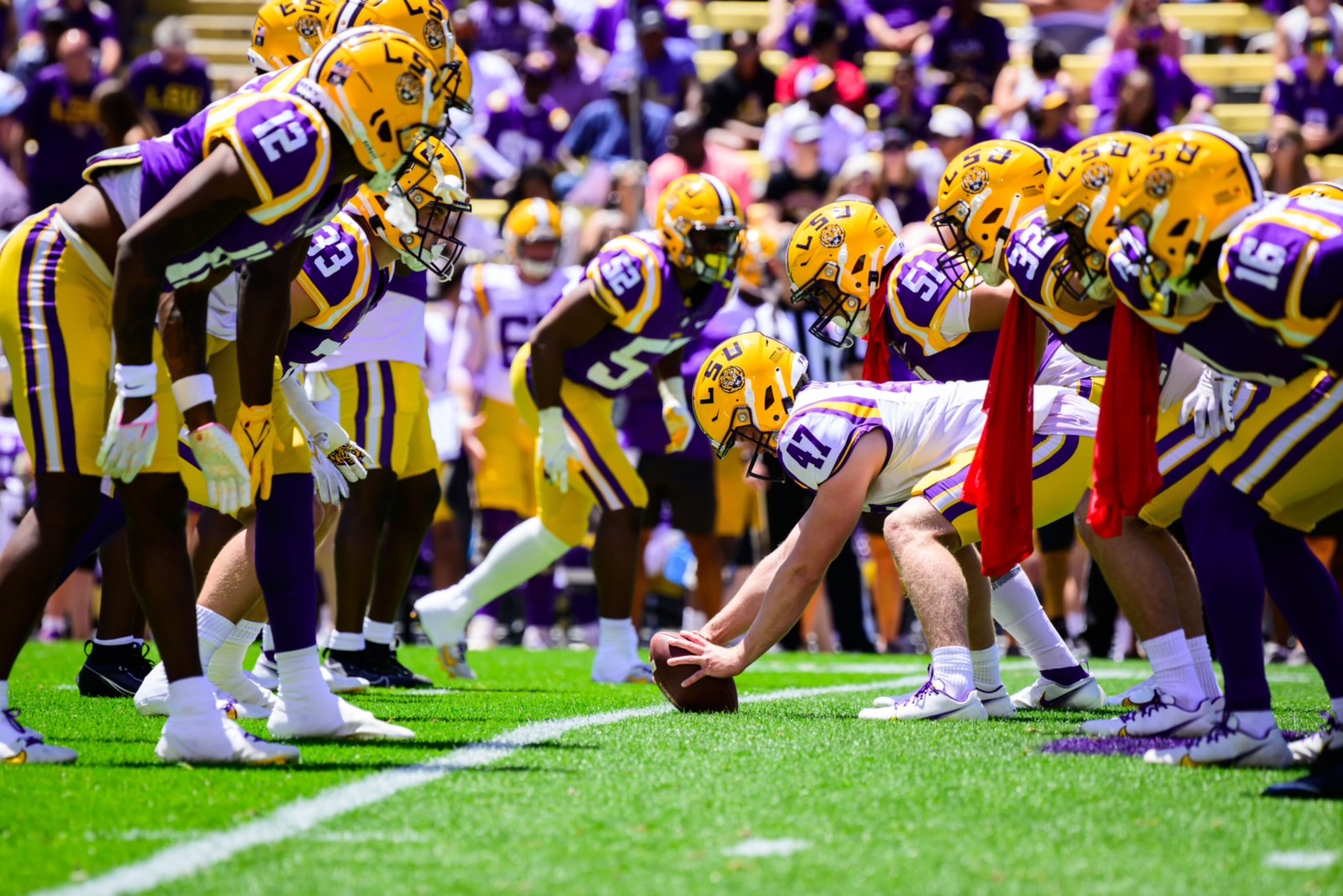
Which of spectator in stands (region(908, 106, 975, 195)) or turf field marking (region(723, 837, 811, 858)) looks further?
spectator in stands (region(908, 106, 975, 195))

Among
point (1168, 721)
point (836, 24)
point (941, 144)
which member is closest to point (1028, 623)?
point (1168, 721)

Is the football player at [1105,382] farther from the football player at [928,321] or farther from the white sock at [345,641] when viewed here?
the white sock at [345,641]

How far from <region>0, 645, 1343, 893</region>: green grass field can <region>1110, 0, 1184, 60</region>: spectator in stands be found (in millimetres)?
8816

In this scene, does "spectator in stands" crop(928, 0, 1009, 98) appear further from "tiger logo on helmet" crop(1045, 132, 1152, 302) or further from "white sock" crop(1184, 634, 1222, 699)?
"tiger logo on helmet" crop(1045, 132, 1152, 302)

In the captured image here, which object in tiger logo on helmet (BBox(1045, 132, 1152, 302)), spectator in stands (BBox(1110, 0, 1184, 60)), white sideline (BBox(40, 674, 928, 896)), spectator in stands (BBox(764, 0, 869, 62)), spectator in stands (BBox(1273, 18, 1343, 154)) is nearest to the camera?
white sideline (BBox(40, 674, 928, 896))

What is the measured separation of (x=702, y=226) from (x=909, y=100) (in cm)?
624

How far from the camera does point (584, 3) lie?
A: 15.1m

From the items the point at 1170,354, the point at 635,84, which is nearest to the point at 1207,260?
the point at 1170,354

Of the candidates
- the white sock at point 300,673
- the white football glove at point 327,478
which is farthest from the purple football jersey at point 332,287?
the white sock at point 300,673

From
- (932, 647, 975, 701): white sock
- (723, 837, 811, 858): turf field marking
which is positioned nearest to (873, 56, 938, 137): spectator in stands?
(932, 647, 975, 701): white sock

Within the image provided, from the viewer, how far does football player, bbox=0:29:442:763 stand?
12.7 feet

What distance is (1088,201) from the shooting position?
450cm

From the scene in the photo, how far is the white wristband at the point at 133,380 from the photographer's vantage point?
12.6 feet

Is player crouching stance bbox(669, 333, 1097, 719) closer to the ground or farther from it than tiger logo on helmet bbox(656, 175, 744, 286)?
closer to the ground
